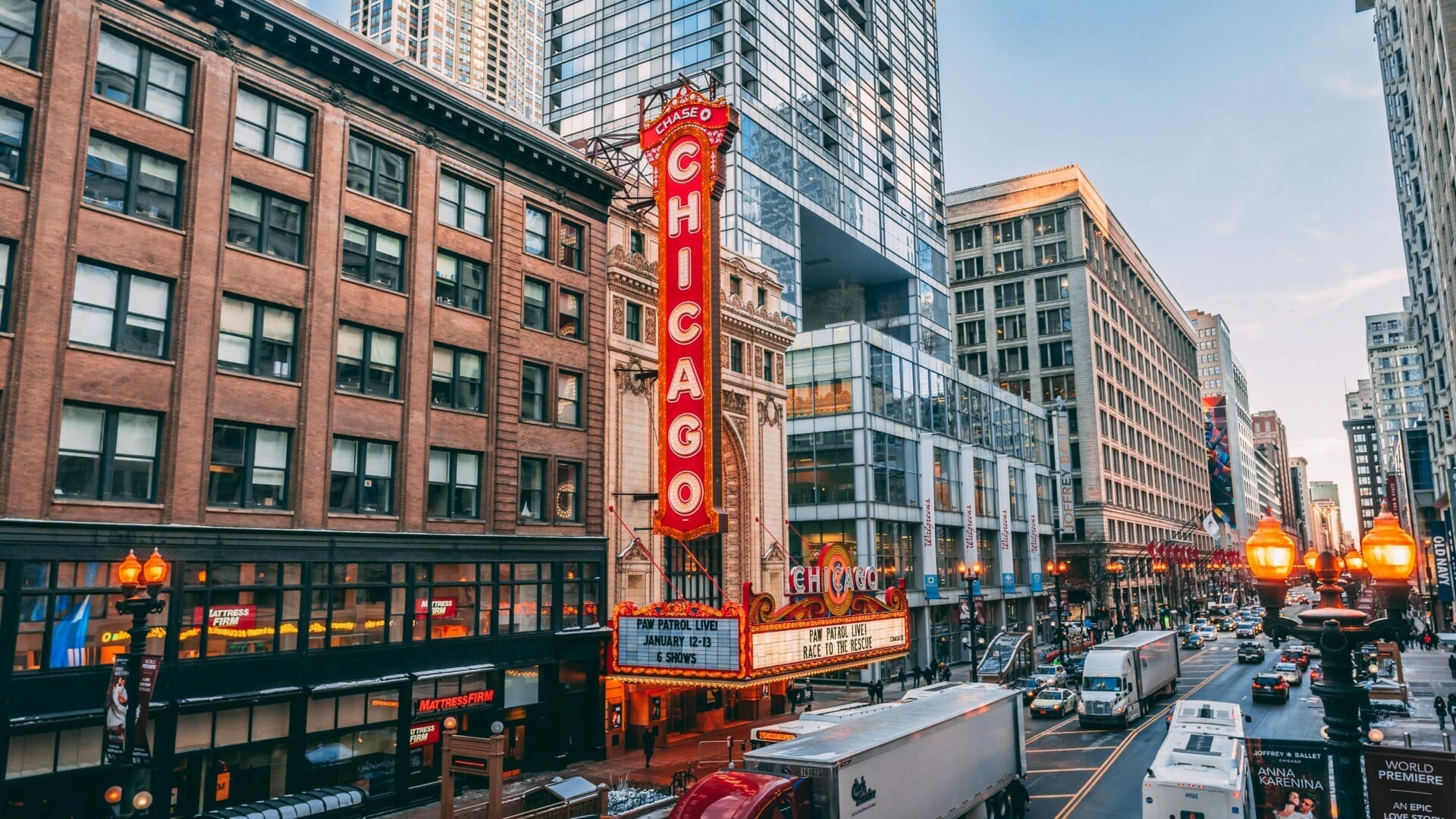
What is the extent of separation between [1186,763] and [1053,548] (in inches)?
2862

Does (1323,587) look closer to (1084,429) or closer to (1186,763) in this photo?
(1186,763)

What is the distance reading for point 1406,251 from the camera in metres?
102

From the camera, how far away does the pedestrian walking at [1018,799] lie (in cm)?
2727

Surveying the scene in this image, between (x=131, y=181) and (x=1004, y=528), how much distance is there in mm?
69871

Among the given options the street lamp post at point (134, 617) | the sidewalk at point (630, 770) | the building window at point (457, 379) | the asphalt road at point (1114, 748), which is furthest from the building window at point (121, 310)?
the asphalt road at point (1114, 748)

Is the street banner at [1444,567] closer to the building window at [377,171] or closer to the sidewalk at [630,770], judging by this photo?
the sidewalk at [630,770]

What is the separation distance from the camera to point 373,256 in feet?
102

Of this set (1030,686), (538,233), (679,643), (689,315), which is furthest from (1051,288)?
(679,643)

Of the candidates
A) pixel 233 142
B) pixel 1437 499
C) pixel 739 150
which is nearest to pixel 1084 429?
pixel 1437 499

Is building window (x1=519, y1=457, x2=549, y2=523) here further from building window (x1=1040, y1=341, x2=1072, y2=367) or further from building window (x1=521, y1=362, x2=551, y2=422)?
building window (x1=1040, y1=341, x2=1072, y2=367)

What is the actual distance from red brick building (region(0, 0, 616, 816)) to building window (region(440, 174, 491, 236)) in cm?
11

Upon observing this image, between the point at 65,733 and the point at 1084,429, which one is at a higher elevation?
the point at 1084,429

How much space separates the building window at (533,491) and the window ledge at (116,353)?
12943mm

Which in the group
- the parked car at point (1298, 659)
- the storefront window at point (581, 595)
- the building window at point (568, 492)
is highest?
the building window at point (568, 492)
